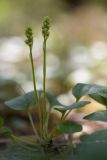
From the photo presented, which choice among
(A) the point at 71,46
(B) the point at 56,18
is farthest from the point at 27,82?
(B) the point at 56,18

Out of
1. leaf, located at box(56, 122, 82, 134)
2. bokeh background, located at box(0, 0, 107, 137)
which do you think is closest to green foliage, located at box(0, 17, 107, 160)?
leaf, located at box(56, 122, 82, 134)

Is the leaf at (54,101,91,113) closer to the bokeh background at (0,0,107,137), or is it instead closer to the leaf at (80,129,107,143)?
Result: the leaf at (80,129,107,143)

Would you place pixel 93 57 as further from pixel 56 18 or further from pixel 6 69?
pixel 56 18

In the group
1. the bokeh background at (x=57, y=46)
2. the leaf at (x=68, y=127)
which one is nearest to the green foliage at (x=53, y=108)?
the leaf at (x=68, y=127)

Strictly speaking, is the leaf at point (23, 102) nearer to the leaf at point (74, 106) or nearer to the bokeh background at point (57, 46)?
the leaf at point (74, 106)

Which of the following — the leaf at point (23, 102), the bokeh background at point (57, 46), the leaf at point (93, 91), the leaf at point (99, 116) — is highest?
the leaf at point (93, 91)

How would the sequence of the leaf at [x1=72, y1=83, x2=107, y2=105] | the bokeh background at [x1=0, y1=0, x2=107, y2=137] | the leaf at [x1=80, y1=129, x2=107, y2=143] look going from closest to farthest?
1. the leaf at [x1=80, y1=129, x2=107, y2=143]
2. the leaf at [x1=72, y1=83, x2=107, y2=105]
3. the bokeh background at [x1=0, y1=0, x2=107, y2=137]

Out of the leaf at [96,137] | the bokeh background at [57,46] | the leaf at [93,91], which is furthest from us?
the bokeh background at [57,46]

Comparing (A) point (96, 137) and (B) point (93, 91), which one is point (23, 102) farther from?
(A) point (96, 137)
